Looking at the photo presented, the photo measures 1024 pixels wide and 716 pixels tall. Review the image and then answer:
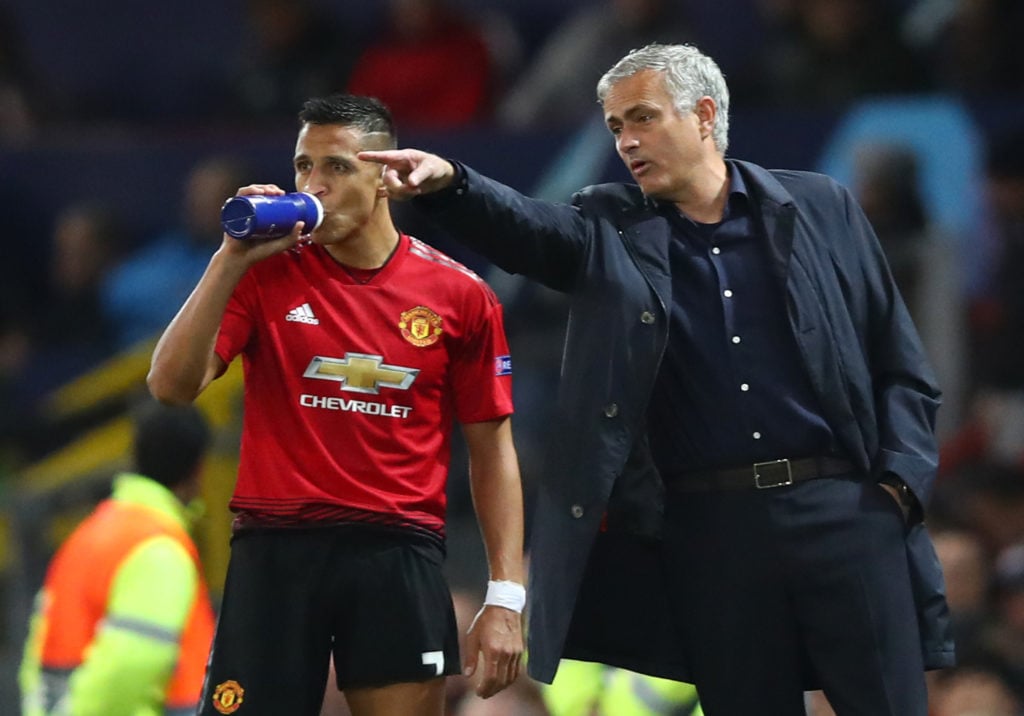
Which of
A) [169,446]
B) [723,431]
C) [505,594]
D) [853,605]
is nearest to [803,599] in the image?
[853,605]

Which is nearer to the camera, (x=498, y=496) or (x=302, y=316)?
(x=302, y=316)

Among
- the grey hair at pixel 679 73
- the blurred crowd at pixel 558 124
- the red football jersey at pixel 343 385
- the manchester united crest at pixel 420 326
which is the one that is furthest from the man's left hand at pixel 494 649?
the blurred crowd at pixel 558 124

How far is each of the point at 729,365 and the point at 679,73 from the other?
75 cm

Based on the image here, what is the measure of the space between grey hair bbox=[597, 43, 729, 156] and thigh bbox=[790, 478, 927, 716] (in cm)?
100

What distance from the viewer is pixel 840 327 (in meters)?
4.75

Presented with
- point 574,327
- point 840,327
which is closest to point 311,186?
point 574,327

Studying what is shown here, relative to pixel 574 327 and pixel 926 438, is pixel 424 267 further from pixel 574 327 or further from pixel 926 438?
pixel 926 438

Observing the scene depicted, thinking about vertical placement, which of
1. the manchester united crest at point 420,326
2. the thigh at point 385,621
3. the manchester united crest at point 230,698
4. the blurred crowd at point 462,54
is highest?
the blurred crowd at point 462,54

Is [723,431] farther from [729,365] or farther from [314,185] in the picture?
[314,185]

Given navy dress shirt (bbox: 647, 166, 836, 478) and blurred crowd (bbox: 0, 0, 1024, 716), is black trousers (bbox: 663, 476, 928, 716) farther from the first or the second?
blurred crowd (bbox: 0, 0, 1024, 716)

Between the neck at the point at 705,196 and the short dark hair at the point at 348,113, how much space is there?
781 millimetres

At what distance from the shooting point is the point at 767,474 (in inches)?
185

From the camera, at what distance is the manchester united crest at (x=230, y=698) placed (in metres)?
4.52

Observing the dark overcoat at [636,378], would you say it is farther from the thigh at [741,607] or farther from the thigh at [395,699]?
the thigh at [395,699]
